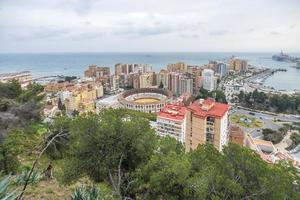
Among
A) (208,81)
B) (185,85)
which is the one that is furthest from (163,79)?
(208,81)

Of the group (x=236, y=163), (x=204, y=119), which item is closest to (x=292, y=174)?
(x=236, y=163)

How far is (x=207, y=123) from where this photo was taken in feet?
42.2

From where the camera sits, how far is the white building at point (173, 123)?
48.5 ft

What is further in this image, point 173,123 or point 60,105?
point 60,105

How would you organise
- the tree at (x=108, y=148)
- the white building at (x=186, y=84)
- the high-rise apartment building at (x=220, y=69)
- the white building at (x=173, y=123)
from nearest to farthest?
the tree at (x=108, y=148), the white building at (x=173, y=123), the white building at (x=186, y=84), the high-rise apartment building at (x=220, y=69)

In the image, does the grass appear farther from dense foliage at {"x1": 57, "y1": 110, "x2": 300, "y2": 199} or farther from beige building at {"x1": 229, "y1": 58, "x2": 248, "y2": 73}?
beige building at {"x1": 229, "y1": 58, "x2": 248, "y2": 73}

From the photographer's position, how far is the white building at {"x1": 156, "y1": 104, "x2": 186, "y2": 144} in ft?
48.5

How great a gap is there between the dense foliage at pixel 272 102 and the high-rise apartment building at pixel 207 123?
1864cm

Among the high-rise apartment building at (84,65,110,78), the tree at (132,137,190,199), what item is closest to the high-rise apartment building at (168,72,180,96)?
the high-rise apartment building at (84,65,110,78)

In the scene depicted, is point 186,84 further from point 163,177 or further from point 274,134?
point 163,177

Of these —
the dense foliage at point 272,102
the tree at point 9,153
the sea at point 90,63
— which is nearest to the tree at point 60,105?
the dense foliage at point 272,102

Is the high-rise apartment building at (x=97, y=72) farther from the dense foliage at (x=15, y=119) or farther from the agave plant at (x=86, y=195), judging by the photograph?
the agave plant at (x=86, y=195)

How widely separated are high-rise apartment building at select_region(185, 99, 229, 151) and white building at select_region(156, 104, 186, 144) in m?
1.10

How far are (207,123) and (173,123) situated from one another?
2504 millimetres
